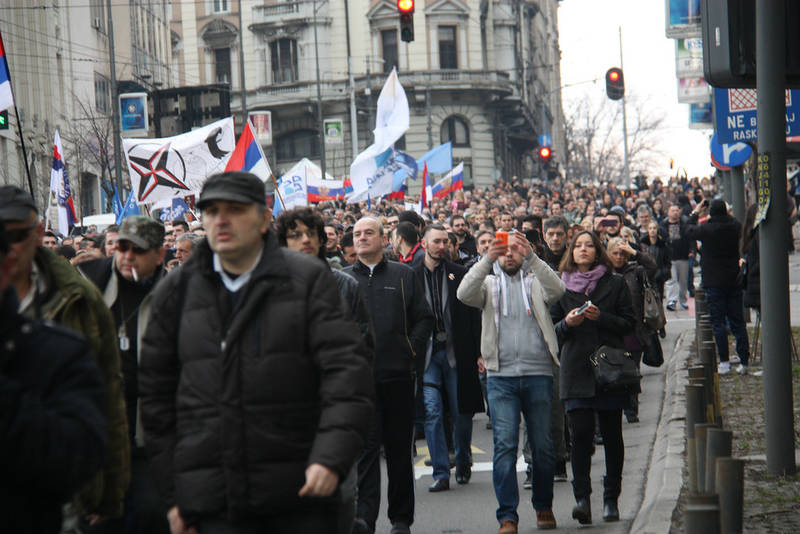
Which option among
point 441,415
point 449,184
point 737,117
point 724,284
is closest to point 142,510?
point 441,415

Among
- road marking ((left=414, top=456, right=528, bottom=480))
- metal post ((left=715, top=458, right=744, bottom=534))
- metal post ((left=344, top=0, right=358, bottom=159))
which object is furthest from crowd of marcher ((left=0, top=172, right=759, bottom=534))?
metal post ((left=344, top=0, right=358, bottom=159))

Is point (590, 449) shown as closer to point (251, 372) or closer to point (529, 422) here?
point (529, 422)

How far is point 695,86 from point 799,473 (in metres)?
43.2

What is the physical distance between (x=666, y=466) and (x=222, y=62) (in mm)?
68575

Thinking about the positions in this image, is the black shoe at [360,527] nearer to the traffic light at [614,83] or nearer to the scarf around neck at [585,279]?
the scarf around neck at [585,279]

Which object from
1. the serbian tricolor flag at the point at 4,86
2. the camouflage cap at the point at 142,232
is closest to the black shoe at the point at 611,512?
the camouflage cap at the point at 142,232

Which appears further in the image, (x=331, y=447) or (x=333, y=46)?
(x=333, y=46)

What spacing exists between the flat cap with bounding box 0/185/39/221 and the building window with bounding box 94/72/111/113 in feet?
171

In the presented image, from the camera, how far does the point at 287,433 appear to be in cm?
424

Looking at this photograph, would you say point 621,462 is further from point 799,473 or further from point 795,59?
point 795,59

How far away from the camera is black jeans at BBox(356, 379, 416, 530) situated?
7.80 meters

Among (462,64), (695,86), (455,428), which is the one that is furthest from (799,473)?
(462,64)

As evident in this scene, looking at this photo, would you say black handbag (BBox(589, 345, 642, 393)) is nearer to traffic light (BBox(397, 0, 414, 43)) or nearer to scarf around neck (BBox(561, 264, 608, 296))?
scarf around neck (BBox(561, 264, 608, 296))

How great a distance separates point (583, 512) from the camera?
8.01 metres
